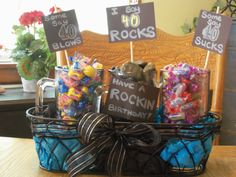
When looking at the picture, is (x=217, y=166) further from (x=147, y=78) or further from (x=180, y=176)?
(x=147, y=78)

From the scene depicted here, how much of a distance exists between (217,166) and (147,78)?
0.23m

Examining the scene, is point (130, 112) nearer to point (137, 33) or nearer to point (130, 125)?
point (130, 125)

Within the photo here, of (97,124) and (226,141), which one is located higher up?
(97,124)

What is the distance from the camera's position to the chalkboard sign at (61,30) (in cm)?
73

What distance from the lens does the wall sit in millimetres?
2520

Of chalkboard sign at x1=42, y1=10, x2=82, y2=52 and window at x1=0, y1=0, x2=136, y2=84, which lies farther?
window at x1=0, y1=0, x2=136, y2=84

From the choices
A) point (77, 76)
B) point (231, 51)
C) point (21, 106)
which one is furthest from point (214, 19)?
point (231, 51)

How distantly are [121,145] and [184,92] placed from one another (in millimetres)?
146

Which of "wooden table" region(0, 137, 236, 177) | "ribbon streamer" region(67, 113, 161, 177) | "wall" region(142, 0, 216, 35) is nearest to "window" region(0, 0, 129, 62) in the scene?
"wall" region(142, 0, 216, 35)

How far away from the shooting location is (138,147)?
0.66m

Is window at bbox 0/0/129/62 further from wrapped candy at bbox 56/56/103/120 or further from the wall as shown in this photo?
wrapped candy at bbox 56/56/103/120

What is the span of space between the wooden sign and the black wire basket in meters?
0.02

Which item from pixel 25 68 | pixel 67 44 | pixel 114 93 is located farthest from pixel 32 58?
pixel 114 93

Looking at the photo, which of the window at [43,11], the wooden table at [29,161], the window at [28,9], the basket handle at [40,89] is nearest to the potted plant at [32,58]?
the window at [43,11]
